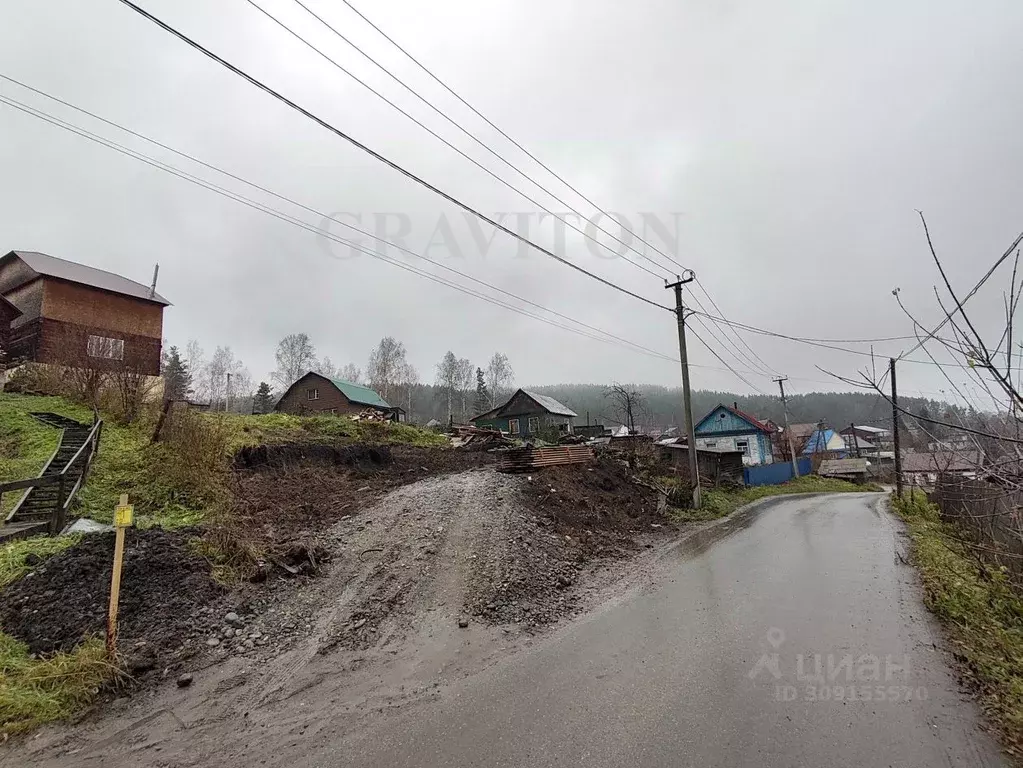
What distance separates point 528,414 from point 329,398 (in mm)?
17649

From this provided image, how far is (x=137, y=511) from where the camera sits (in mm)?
8477

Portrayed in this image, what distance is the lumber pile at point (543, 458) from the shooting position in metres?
14.9

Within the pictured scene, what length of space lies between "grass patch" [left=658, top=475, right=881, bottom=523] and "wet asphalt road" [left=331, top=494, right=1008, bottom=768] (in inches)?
333

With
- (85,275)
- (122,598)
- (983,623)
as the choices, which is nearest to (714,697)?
(983,623)

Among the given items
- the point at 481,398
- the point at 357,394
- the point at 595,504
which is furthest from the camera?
the point at 481,398

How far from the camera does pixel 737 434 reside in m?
44.2

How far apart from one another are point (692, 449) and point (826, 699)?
514 inches

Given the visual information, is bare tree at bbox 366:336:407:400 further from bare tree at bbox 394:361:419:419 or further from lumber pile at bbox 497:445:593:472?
lumber pile at bbox 497:445:593:472

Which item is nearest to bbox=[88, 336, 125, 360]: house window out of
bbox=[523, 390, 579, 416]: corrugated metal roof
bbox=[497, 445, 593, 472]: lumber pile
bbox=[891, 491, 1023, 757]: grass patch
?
bbox=[497, 445, 593, 472]: lumber pile

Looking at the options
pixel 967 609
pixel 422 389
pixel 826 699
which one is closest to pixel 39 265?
pixel 826 699

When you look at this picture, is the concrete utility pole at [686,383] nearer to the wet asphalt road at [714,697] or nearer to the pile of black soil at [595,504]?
the pile of black soil at [595,504]

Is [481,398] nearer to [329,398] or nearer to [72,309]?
[329,398]

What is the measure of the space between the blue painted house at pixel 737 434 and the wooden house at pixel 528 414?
12.8 metres

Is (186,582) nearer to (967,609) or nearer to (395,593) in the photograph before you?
(395,593)
